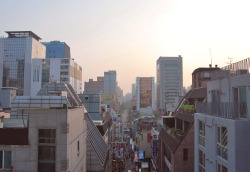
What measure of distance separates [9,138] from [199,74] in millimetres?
63356

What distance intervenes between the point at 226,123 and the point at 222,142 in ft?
7.85

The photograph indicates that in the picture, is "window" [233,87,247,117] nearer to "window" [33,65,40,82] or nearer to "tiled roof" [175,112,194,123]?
"tiled roof" [175,112,194,123]

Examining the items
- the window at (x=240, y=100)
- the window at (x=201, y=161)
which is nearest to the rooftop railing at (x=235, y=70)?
the window at (x=240, y=100)

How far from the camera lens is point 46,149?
78.9 feet

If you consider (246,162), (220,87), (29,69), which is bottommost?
(246,162)

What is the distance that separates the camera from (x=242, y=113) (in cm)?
2092

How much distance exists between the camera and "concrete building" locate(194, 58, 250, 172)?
19.1 m

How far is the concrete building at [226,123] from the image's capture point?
19.1 meters

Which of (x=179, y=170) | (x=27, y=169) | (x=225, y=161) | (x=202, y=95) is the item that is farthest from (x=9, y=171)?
(x=202, y=95)

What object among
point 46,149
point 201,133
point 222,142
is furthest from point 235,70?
point 46,149

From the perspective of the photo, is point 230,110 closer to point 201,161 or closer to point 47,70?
point 201,161

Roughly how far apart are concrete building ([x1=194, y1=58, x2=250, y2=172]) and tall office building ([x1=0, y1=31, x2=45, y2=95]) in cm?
17636

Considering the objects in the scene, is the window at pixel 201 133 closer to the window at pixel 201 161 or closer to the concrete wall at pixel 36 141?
the window at pixel 201 161

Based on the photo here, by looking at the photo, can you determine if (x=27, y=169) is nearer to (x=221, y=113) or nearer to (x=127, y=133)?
(x=221, y=113)
